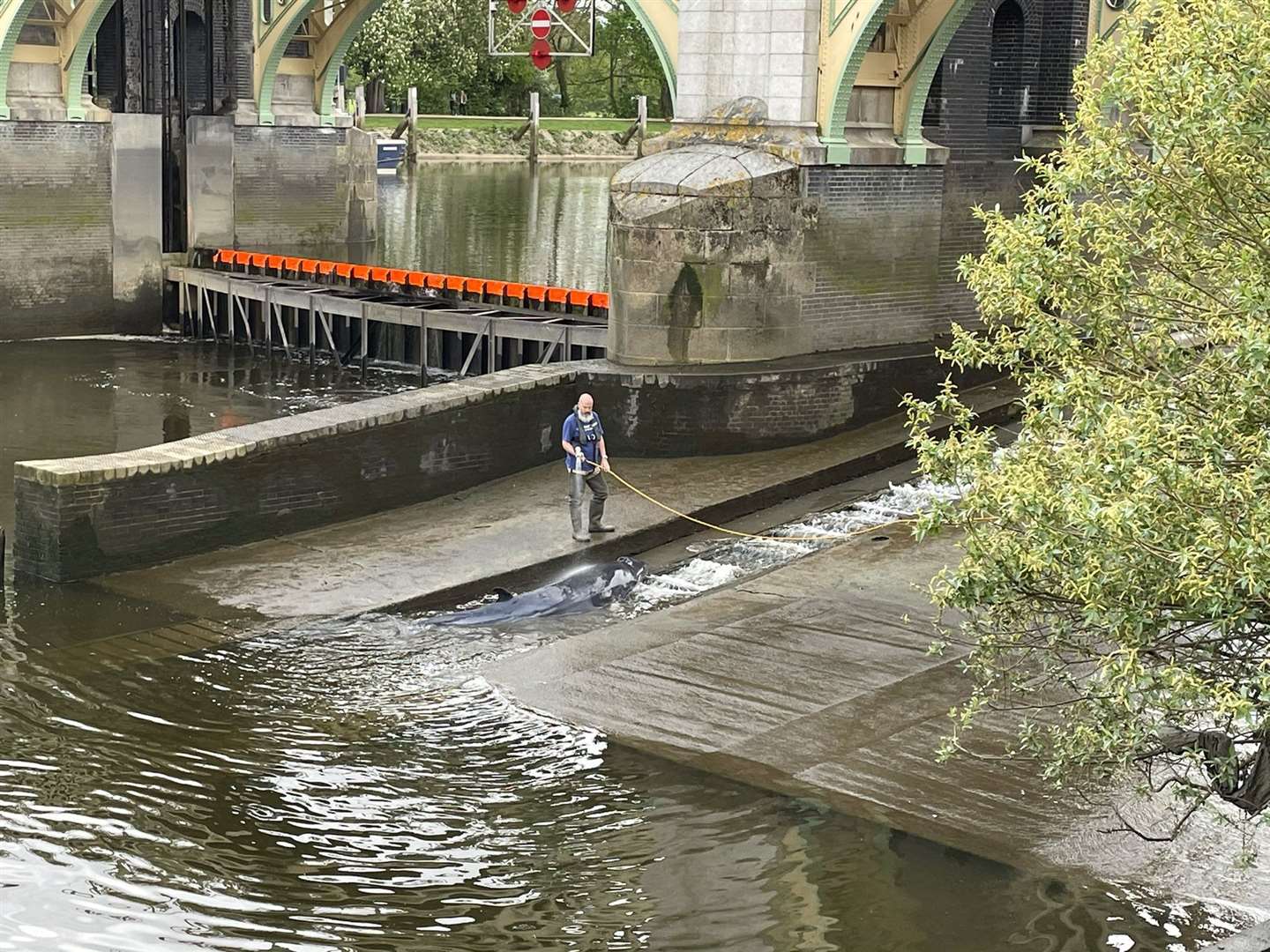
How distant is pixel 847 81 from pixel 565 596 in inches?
374

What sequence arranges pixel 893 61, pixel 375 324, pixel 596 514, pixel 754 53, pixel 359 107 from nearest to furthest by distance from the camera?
1. pixel 596 514
2. pixel 754 53
3. pixel 893 61
4. pixel 375 324
5. pixel 359 107

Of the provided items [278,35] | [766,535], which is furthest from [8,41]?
[766,535]

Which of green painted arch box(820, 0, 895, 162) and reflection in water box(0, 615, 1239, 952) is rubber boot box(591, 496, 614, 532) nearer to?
reflection in water box(0, 615, 1239, 952)

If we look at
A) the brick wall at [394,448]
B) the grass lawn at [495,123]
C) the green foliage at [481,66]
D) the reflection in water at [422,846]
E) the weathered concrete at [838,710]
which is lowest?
the reflection in water at [422,846]

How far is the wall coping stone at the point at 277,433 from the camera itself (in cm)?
1513

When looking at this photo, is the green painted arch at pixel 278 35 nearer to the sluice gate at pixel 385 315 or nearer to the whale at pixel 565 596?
the sluice gate at pixel 385 315

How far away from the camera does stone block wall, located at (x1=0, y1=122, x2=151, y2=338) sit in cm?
3119

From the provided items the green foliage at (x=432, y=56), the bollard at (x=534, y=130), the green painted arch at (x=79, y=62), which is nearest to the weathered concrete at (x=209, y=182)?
the green painted arch at (x=79, y=62)

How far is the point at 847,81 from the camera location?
864 inches

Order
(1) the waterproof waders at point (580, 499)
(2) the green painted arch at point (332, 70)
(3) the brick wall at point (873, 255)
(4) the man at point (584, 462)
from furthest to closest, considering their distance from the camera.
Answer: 1. (2) the green painted arch at point (332, 70)
2. (3) the brick wall at point (873, 255)
3. (1) the waterproof waders at point (580, 499)
4. (4) the man at point (584, 462)

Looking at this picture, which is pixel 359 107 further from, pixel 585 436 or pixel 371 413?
pixel 585 436

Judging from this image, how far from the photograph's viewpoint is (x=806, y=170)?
2200cm

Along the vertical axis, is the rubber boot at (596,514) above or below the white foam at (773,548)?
above

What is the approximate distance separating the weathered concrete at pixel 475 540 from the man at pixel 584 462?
0.25 m
